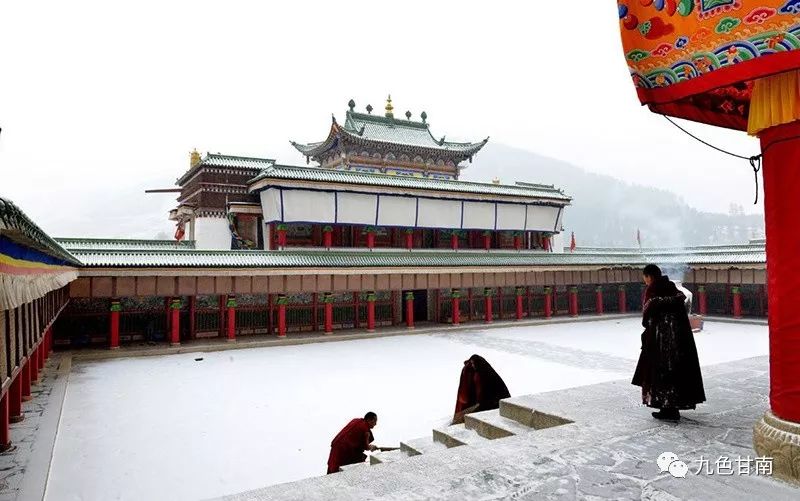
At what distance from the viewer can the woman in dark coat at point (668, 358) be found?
5137 mm

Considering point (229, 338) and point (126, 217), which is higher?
point (126, 217)

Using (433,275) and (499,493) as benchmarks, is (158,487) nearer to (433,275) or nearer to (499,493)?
(499,493)

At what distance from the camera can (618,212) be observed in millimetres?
136625

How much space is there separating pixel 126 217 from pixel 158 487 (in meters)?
169

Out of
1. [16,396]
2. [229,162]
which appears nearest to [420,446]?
[16,396]

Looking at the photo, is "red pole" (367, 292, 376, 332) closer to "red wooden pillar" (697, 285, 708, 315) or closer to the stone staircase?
the stone staircase

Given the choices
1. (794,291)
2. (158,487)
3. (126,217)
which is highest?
(126,217)

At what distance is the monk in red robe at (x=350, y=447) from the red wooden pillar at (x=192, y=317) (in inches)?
488

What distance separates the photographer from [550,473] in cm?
393

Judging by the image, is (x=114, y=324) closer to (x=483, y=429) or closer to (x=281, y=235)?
(x=281, y=235)

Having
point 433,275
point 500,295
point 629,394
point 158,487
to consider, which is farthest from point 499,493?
point 500,295

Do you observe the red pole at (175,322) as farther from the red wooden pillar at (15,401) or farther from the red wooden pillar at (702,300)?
the red wooden pillar at (702,300)

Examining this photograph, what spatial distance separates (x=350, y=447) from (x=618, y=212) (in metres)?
145

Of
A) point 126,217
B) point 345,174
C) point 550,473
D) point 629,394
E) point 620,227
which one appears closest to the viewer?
point 550,473
